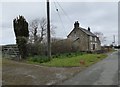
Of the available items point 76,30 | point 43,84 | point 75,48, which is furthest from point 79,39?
point 43,84

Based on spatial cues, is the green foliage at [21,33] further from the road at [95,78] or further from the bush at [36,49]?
the road at [95,78]

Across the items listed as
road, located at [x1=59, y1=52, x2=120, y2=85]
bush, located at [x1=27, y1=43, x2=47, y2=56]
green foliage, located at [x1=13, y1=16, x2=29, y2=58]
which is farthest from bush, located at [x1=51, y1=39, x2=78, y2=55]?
road, located at [x1=59, y1=52, x2=120, y2=85]

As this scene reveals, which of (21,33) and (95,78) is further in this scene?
(21,33)

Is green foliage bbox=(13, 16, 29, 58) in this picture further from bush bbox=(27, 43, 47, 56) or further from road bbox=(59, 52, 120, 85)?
road bbox=(59, 52, 120, 85)

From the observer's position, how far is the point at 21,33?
3675cm

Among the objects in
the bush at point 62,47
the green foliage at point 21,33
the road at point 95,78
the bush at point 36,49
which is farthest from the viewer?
the bush at point 62,47

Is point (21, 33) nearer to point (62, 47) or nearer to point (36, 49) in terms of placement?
point (36, 49)

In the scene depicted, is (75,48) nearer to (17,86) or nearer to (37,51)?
(37,51)

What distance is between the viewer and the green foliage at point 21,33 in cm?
3412

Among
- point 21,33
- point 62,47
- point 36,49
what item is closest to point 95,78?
point 36,49

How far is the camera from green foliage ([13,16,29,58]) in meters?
34.1

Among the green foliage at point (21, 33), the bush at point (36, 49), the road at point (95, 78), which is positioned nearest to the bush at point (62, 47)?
the bush at point (36, 49)

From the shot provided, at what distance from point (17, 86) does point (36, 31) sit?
198 ft

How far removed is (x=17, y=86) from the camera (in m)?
12.6
